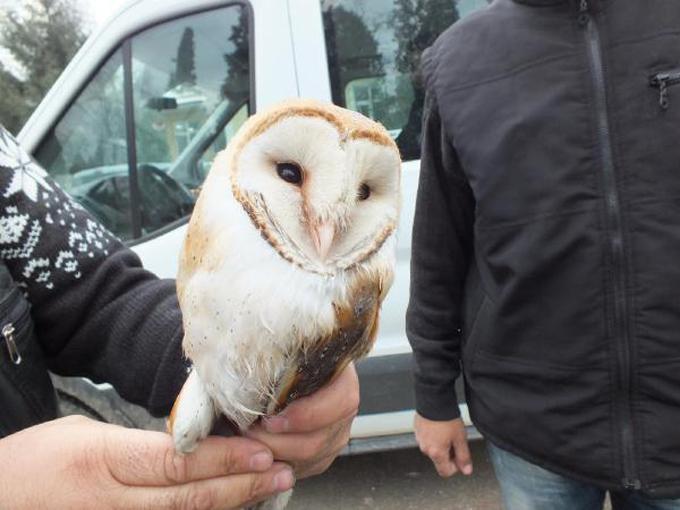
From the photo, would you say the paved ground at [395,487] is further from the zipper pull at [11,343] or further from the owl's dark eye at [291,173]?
the owl's dark eye at [291,173]

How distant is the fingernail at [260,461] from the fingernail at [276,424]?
3 centimetres

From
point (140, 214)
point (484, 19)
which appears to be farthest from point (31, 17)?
point (484, 19)

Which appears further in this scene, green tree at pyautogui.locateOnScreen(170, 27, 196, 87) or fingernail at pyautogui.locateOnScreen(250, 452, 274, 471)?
green tree at pyautogui.locateOnScreen(170, 27, 196, 87)

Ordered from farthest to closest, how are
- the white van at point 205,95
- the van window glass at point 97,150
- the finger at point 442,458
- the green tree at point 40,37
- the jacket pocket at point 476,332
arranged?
the green tree at point 40,37 → the van window glass at point 97,150 → the white van at point 205,95 → the finger at point 442,458 → the jacket pocket at point 476,332

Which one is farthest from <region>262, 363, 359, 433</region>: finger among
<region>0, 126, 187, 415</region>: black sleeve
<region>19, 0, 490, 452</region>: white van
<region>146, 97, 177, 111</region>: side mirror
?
<region>146, 97, 177, 111</region>: side mirror

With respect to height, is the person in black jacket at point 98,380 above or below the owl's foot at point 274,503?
above

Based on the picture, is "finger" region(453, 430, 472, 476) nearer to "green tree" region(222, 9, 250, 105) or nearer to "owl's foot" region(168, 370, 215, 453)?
"owl's foot" region(168, 370, 215, 453)

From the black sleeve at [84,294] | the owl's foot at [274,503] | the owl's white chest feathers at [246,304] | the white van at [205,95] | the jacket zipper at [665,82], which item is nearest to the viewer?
the owl's white chest feathers at [246,304]

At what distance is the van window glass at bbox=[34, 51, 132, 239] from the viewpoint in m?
2.59

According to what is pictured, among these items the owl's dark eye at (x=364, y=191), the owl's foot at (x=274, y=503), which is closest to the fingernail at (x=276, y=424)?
the owl's foot at (x=274, y=503)

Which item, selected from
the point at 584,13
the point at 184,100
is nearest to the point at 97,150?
the point at 184,100

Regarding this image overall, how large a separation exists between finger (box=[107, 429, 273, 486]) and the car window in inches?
71.5

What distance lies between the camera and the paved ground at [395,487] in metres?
3.04

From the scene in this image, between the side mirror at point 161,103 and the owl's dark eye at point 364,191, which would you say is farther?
the side mirror at point 161,103
